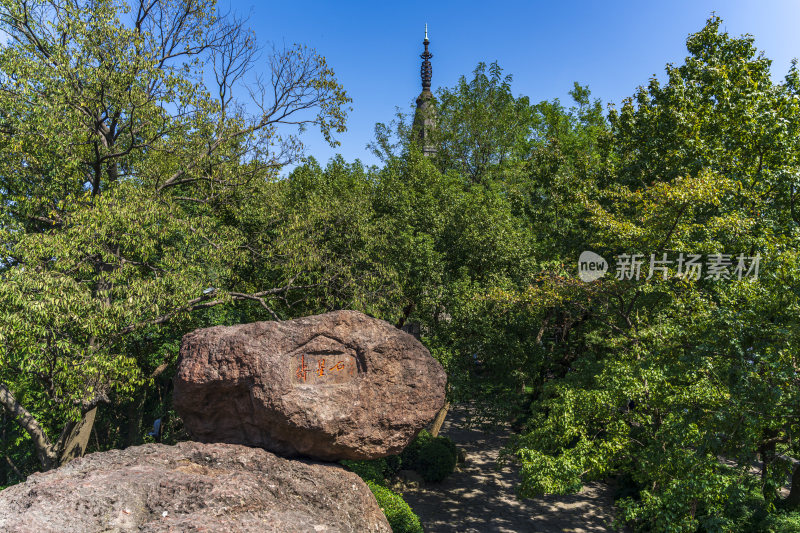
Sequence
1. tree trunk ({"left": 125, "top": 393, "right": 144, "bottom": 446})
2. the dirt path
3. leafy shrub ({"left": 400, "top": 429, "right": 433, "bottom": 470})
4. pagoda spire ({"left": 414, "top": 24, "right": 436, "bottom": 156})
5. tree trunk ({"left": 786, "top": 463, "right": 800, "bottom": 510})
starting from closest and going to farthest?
1. tree trunk ({"left": 786, "top": 463, "right": 800, "bottom": 510})
2. the dirt path
3. leafy shrub ({"left": 400, "top": 429, "right": 433, "bottom": 470})
4. tree trunk ({"left": 125, "top": 393, "right": 144, "bottom": 446})
5. pagoda spire ({"left": 414, "top": 24, "right": 436, "bottom": 156})

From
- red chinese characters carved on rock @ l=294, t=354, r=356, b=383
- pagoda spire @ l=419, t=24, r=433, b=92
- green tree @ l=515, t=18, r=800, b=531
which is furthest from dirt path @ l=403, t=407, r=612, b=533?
pagoda spire @ l=419, t=24, r=433, b=92

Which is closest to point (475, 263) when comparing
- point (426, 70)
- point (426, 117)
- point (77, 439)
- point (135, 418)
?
point (77, 439)

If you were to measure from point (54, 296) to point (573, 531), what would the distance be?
34.1ft

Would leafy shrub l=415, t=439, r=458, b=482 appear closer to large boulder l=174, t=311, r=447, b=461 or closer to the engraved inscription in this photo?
large boulder l=174, t=311, r=447, b=461

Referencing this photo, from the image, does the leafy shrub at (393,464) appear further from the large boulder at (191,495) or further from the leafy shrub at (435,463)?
the large boulder at (191,495)

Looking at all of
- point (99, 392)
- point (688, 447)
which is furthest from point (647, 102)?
point (99, 392)

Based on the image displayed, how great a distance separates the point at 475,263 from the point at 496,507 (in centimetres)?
566

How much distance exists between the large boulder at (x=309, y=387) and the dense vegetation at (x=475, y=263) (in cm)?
174

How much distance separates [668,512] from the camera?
6.47 m

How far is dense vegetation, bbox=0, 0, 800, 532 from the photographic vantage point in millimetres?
6812

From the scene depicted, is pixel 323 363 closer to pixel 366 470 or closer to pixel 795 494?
pixel 366 470

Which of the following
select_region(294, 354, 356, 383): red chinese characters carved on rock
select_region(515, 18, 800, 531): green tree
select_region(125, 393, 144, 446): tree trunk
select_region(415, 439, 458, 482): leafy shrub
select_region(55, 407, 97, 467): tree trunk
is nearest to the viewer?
select_region(515, 18, 800, 531): green tree

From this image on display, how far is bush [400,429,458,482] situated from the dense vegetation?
227 centimetres

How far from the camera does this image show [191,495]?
5484 millimetres
